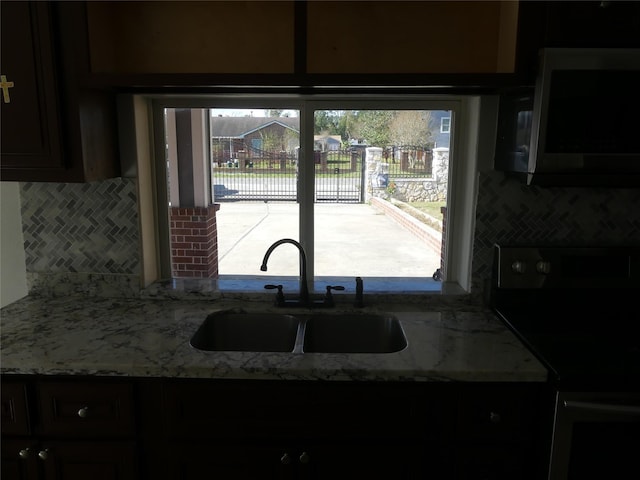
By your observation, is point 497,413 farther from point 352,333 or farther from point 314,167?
point 314,167

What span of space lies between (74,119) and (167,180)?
0.55 meters

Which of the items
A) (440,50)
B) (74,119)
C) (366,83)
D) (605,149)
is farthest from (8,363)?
(605,149)

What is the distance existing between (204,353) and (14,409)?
2.00 ft

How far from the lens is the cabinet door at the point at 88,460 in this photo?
59.2 inches

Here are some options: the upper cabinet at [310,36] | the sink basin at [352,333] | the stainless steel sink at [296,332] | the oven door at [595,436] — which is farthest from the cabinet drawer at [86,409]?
the oven door at [595,436]

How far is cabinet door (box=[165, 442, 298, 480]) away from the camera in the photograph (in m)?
1.49

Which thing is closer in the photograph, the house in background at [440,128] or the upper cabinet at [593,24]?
the upper cabinet at [593,24]

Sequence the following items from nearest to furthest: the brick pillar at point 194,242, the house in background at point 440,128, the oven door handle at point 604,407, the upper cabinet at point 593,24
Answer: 1. the oven door handle at point 604,407
2. the upper cabinet at point 593,24
3. the house in background at point 440,128
4. the brick pillar at point 194,242

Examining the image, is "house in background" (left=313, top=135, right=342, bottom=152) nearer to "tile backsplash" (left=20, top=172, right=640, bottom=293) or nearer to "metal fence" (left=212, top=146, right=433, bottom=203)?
"metal fence" (left=212, top=146, right=433, bottom=203)

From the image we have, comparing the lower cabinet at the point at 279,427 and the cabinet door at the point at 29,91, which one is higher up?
the cabinet door at the point at 29,91

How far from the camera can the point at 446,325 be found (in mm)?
1781

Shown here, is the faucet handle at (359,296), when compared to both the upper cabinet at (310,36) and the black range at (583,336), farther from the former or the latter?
the upper cabinet at (310,36)

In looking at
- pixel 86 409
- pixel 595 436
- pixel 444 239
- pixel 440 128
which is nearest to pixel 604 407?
pixel 595 436

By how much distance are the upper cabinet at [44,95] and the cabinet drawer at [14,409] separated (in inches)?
27.6
